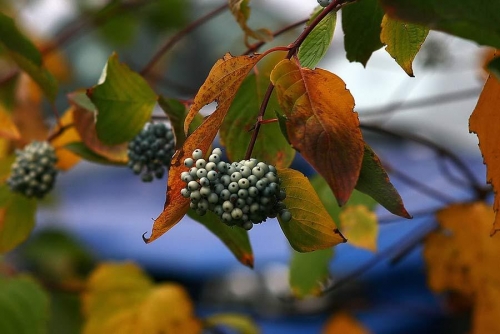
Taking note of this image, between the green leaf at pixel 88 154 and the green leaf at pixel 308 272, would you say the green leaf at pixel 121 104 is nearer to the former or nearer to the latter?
the green leaf at pixel 88 154

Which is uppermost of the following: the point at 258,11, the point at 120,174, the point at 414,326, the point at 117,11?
the point at 117,11

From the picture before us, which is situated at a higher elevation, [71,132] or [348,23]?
[348,23]

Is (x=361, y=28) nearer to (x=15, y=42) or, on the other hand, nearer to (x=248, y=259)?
(x=248, y=259)

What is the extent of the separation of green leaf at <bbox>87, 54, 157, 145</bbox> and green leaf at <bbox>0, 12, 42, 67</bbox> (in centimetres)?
9

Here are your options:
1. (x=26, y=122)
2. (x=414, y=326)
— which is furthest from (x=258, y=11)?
(x=26, y=122)

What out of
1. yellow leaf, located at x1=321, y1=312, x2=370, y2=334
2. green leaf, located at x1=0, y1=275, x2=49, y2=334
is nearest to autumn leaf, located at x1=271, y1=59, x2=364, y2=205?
green leaf, located at x1=0, y1=275, x2=49, y2=334

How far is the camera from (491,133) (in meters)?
0.42

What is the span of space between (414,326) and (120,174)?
59.4 inches

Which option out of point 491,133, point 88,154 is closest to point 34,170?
point 88,154

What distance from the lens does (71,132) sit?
2.47 feet

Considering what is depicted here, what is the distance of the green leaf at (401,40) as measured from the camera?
0.46 metres

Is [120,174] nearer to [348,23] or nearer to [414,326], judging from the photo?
[414,326]

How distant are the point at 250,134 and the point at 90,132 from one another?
0.55 ft

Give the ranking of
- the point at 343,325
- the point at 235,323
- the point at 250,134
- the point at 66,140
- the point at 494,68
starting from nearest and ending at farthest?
the point at 494,68, the point at 250,134, the point at 66,140, the point at 235,323, the point at 343,325
